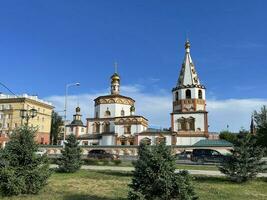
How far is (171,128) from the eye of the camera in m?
61.4

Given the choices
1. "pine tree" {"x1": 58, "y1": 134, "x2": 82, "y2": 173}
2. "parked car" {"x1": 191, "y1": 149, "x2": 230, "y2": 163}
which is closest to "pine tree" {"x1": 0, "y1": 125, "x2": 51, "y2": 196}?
"pine tree" {"x1": 58, "y1": 134, "x2": 82, "y2": 173}

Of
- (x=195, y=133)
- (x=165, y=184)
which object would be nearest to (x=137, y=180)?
(x=165, y=184)

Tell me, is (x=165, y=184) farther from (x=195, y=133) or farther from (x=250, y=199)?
(x=195, y=133)

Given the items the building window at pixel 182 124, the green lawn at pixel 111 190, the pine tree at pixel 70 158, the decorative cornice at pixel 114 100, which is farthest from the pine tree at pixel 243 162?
the decorative cornice at pixel 114 100

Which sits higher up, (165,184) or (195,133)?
(195,133)

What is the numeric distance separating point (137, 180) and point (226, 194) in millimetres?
4810

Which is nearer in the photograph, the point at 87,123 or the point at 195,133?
the point at 195,133

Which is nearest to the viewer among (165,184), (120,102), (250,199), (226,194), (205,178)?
(165,184)

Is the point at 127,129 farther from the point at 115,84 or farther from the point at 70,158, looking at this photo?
the point at 70,158

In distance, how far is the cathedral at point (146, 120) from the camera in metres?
59.9

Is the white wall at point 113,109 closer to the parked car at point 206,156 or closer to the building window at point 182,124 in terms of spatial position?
the building window at point 182,124

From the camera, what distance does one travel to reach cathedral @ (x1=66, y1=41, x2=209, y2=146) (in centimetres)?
5994

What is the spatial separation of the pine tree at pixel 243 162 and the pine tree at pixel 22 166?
9.36 meters

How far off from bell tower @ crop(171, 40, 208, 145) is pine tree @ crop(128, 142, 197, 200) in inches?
1954
